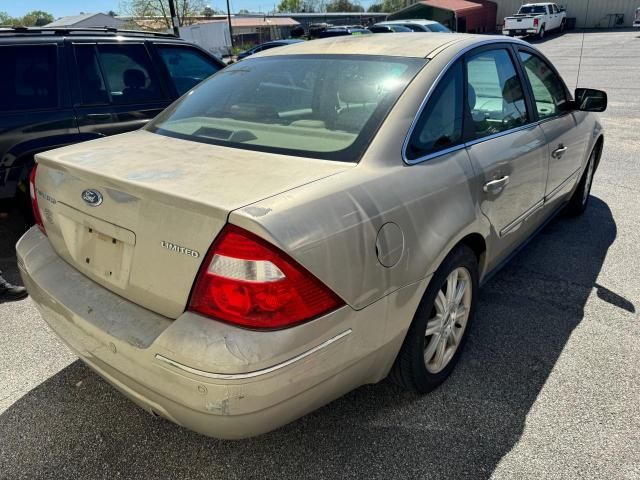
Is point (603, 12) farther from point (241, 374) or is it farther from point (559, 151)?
point (241, 374)

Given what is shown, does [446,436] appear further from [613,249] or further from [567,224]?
[567,224]

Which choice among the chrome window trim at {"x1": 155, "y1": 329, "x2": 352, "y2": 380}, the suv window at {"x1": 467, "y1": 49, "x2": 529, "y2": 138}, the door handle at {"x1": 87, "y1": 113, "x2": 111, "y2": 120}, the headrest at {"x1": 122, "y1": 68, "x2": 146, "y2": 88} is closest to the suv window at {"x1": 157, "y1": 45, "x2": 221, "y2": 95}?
the headrest at {"x1": 122, "y1": 68, "x2": 146, "y2": 88}

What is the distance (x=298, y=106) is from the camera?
242 cm

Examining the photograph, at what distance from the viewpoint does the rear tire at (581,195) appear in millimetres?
4461

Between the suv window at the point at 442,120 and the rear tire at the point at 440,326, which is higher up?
the suv window at the point at 442,120

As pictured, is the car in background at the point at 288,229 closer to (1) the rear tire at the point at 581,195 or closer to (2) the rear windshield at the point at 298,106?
(2) the rear windshield at the point at 298,106

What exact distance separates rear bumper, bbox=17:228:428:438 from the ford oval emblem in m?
0.34

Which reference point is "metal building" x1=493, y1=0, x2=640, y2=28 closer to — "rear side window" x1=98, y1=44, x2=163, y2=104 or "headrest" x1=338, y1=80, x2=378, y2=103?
"rear side window" x1=98, y1=44, x2=163, y2=104

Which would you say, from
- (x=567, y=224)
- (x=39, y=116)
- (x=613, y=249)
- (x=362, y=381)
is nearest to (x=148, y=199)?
(x=362, y=381)

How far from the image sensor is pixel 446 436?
217 centimetres

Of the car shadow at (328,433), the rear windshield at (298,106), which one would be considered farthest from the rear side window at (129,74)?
the car shadow at (328,433)

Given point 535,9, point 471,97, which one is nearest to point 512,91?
point 471,97

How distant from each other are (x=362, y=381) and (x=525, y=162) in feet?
5.58

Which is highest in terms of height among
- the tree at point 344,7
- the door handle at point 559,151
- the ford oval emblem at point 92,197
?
the tree at point 344,7
